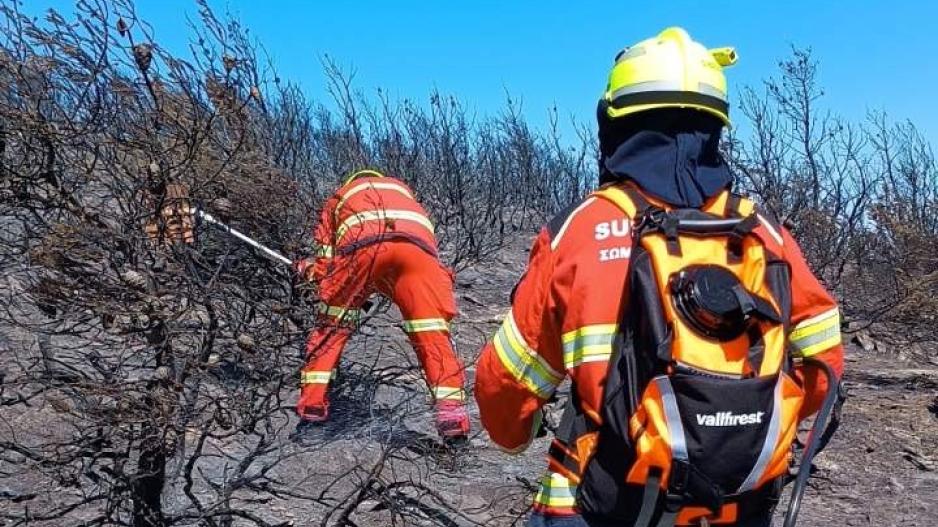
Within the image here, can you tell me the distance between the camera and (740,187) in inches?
368

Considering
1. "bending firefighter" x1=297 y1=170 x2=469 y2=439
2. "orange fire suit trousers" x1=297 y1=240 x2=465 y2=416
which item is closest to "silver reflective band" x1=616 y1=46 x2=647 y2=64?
"bending firefighter" x1=297 y1=170 x2=469 y2=439

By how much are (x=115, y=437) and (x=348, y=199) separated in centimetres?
207

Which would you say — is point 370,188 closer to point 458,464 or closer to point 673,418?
point 458,464

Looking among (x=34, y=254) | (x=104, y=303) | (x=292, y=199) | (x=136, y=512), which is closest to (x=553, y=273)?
(x=104, y=303)

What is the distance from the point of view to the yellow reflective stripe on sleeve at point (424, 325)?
4.73m

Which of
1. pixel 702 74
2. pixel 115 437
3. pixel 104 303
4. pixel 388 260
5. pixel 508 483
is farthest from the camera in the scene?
pixel 388 260

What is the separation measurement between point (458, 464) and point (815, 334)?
282cm

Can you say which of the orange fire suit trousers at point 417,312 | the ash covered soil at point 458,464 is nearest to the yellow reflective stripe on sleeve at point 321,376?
the orange fire suit trousers at point 417,312

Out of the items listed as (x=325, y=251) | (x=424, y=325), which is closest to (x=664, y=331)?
(x=325, y=251)

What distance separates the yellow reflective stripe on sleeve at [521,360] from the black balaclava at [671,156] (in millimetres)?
369

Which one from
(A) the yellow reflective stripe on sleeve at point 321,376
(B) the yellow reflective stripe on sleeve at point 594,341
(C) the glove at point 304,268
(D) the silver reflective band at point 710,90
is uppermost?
(D) the silver reflective band at point 710,90

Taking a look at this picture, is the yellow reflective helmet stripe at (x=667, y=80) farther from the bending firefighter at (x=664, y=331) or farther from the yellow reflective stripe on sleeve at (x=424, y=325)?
the yellow reflective stripe on sleeve at (x=424, y=325)

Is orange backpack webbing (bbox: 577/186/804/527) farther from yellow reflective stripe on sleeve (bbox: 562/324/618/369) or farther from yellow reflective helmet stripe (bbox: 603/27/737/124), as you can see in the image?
yellow reflective helmet stripe (bbox: 603/27/737/124)

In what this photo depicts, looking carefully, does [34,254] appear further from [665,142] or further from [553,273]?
[665,142]
